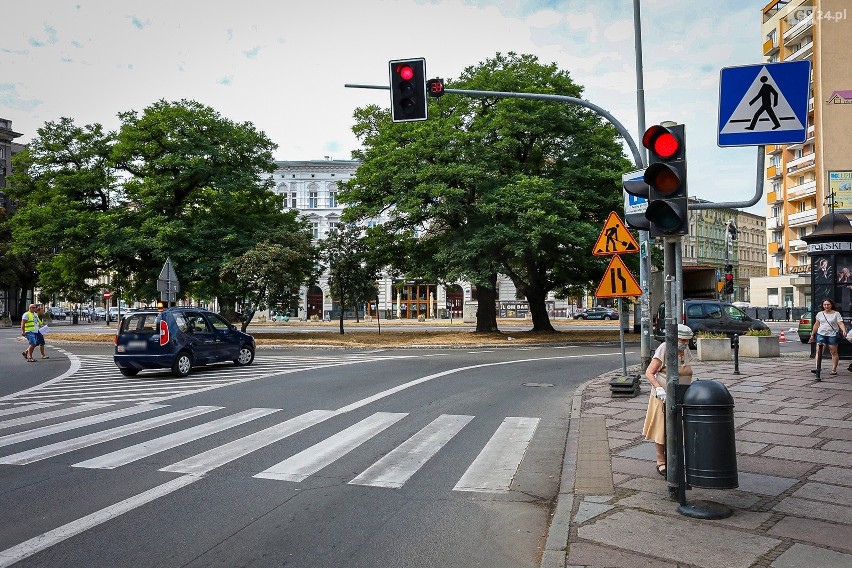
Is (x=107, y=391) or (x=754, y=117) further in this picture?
(x=107, y=391)

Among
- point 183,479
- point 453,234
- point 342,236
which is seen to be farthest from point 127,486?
point 342,236

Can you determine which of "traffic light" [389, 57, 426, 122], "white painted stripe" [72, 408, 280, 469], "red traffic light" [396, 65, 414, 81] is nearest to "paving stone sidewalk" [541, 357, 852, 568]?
"white painted stripe" [72, 408, 280, 469]

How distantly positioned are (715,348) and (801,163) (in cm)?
4928

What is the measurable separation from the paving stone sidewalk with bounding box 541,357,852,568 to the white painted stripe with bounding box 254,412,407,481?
8.25 feet

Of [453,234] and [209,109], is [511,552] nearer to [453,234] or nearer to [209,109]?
[453,234]

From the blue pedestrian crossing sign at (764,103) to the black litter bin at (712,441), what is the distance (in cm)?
226

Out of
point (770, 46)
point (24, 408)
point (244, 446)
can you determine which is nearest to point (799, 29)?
point (770, 46)

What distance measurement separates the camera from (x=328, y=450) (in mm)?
7805

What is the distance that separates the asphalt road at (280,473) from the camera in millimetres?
4723

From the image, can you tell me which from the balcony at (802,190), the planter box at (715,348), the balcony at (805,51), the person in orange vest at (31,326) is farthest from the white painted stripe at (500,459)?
the balcony at (805,51)

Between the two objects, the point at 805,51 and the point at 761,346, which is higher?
the point at 805,51

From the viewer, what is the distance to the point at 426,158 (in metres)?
30.5

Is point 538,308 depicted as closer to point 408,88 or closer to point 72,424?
point 408,88

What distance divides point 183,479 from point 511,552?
11.3ft
